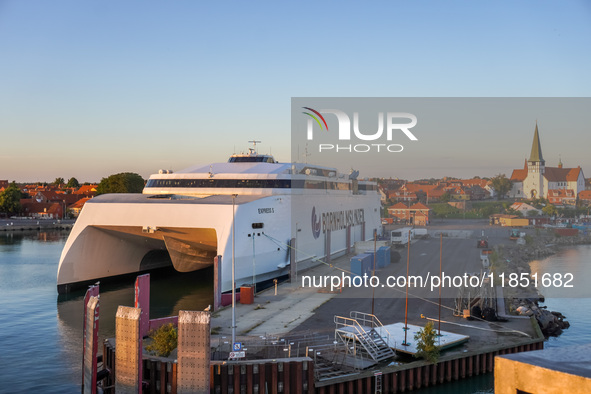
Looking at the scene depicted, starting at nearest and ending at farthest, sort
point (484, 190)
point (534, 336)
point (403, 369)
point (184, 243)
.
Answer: point (403, 369) → point (534, 336) → point (184, 243) → point (484, 190)

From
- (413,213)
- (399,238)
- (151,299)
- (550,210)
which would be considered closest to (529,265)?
(399,238)

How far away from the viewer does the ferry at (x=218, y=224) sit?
2308cm

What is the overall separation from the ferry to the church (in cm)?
3018

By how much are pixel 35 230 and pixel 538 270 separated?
6178 centimetres

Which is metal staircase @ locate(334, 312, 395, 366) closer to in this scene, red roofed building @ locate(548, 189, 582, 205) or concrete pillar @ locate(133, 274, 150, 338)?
concrete pillar @ locate(133, 274, 150, 338)

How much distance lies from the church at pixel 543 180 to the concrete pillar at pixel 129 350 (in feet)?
168

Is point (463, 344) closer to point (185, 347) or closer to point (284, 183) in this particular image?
point (185, 347)

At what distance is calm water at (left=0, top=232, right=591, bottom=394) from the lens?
14.9 m

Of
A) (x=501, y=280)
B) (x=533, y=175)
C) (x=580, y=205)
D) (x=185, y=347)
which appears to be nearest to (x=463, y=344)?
(x=185, y=347)

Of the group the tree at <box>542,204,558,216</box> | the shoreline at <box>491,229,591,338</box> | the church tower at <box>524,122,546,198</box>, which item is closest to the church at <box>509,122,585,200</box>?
the church tower at <box>524,122,546,198</box>

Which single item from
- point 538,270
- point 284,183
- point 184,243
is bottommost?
point 538,270

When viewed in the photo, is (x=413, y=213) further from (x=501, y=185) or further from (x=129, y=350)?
(x=129, y=350)

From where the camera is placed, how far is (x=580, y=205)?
6600 centimetres

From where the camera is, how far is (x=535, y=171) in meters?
56.0
